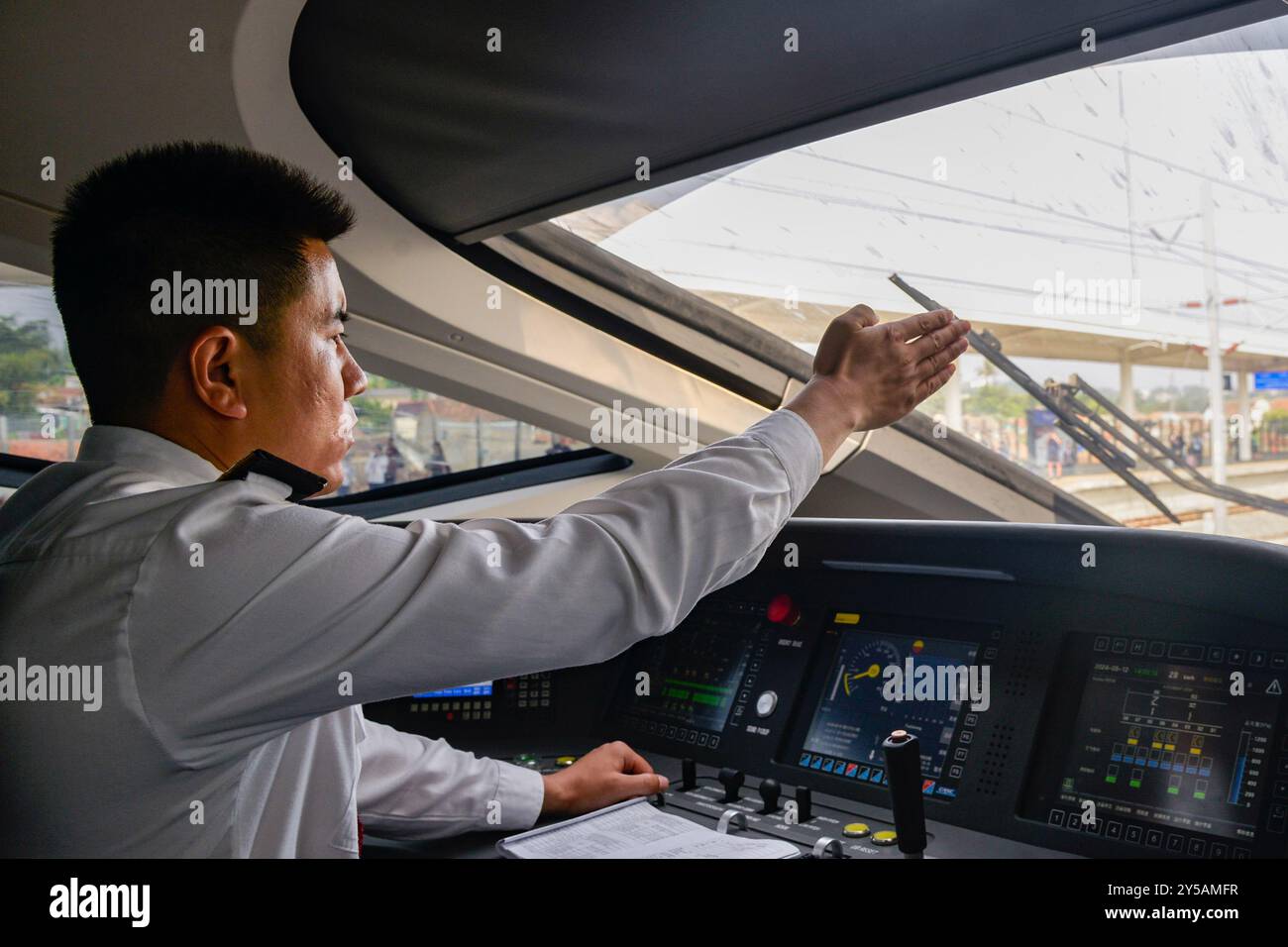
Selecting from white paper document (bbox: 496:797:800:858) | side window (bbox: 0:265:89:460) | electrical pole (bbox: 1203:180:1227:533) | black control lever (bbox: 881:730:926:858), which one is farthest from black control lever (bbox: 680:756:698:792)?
side window (bbox: 0:265:89:460)

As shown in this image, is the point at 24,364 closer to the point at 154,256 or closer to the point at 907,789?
the point at 154,256

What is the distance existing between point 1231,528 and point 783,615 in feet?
3.99

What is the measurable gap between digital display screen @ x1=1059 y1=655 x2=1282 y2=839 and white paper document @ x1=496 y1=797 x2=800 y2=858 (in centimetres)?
48

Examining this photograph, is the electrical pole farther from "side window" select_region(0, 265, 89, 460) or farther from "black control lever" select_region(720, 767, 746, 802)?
"side window" select_region(0, 265, 89, 460)

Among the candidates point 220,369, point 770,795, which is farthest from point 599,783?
point 220,369

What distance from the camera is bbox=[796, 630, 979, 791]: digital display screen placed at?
6.08 ft

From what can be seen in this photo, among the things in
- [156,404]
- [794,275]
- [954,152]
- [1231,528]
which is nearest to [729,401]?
[794,275]

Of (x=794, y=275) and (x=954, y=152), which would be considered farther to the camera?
(x=794, y=275)

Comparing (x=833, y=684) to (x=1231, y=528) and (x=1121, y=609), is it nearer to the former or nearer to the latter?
(x=1121, y=609)

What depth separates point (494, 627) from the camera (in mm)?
1025

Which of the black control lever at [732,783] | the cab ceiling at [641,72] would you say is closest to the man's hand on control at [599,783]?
the black control lever at [732,783]

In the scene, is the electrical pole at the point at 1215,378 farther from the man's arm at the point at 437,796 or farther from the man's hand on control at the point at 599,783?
the man's arm at the point at 437,796

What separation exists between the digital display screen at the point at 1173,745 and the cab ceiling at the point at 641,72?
3.21 ft
